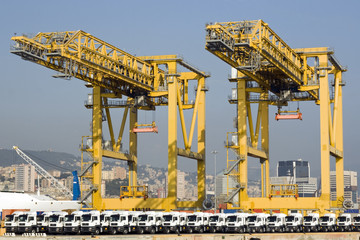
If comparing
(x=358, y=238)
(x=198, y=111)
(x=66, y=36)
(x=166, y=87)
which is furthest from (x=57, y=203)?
(x=358, y=238)

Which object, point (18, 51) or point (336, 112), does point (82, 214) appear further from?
point (336, 112)

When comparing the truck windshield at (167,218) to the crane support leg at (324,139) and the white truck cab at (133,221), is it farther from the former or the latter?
the crane support leg at (324,139)

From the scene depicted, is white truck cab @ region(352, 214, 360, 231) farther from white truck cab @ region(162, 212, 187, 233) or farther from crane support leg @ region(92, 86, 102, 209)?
crane support leg @ region(92, 86, 102, 209)

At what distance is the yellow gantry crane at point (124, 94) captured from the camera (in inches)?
2544

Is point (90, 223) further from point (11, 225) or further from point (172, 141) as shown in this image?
point (172, 141)

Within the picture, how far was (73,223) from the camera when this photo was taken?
56.9 metres

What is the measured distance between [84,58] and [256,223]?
23.6 meters

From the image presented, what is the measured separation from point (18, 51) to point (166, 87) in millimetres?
25173

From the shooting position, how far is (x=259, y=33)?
6506 centimetres

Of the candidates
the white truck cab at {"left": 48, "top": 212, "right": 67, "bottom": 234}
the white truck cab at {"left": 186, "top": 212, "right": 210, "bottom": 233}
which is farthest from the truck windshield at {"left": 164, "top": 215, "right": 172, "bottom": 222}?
the white truck cab at {"left": 48, "top": 212, "right": 67, "bottom": 234}

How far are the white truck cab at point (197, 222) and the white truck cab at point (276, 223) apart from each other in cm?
576

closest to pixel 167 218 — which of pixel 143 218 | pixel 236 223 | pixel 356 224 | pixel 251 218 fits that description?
pixel 143 218

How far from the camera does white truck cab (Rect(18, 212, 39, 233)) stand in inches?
2287

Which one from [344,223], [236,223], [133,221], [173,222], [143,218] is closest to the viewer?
[133,221]
